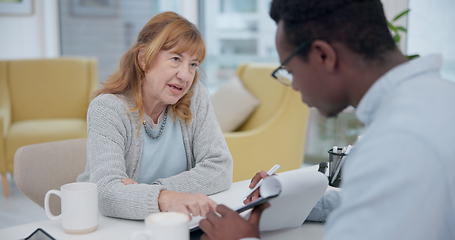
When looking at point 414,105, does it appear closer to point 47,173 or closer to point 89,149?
point 89,149

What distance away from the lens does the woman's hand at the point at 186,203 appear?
1341 millimetres

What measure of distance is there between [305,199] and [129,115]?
68cm

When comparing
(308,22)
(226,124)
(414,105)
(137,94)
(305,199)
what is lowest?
(226,124)

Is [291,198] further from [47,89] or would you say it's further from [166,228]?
[47,89]

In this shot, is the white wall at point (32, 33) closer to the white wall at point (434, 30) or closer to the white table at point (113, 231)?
the white wall at point (434, 30)

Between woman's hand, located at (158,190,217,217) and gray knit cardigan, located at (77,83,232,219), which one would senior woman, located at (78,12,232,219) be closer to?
gray knit cardigan, located at (77,83,232,219)

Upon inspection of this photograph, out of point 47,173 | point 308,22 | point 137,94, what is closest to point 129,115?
point 137,94

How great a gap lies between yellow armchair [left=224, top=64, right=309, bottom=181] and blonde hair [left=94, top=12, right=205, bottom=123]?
1491 millimetres

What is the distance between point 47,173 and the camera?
5.70ft

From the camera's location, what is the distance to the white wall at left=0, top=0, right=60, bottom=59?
5316 mm

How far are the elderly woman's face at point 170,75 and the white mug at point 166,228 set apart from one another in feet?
2.40

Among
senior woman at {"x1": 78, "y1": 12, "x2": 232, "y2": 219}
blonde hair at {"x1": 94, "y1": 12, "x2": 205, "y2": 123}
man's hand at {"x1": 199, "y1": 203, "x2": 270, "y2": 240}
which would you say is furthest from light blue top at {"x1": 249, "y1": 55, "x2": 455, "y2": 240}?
blonde hair at {"x1": 94, "y1": 12, "x2": 205, "y2": 123}

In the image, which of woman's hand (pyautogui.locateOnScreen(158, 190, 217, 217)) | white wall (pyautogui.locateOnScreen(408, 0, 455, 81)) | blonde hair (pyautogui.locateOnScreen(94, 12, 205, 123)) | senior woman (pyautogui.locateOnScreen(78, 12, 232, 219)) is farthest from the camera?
white wall (pyautogui.locateOnScreen(408, 0, 455, 81))

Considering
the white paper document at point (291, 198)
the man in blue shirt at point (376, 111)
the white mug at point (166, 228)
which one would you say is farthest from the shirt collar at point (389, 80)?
the white mug at point (166, 228)
